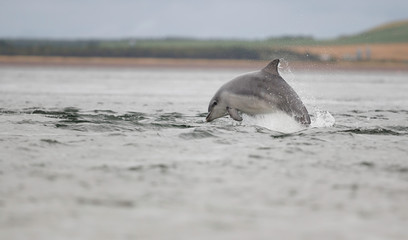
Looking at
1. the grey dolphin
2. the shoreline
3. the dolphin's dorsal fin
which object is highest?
the dolphin's dorsal fin

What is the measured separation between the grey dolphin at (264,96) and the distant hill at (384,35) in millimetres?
129154

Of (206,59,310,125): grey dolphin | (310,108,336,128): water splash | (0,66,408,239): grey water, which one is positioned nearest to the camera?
(0,66,408,239): grey water

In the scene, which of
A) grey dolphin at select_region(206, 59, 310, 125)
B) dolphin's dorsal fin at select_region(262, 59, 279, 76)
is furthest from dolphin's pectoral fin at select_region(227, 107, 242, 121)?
dolphin's dorsal fin at select_region(262, 59, 279, 76)

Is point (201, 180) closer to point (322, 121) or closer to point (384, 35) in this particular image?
point (322, 121)

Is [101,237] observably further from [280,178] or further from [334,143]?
[334,143]

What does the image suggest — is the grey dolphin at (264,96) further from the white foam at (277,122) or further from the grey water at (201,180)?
the grey water at (201,180)

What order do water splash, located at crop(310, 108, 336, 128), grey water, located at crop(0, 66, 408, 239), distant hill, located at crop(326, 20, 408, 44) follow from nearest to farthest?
grey water, located at crop(0, 66, 408, 239) < water splash, located at crop(310, 108, 336, 128) < distant hill, located at crop(326, 20, 408, 44)

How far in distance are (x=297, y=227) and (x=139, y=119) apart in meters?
10.6

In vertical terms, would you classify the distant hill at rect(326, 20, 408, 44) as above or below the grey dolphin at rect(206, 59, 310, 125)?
above

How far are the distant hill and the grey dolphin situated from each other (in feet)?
424

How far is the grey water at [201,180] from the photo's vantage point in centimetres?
666

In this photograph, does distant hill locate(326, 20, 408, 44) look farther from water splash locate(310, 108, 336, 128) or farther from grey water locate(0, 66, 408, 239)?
grey water locate(0, 66, 408, 239)

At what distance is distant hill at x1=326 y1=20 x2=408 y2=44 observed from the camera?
477ft

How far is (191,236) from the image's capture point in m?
6.33
